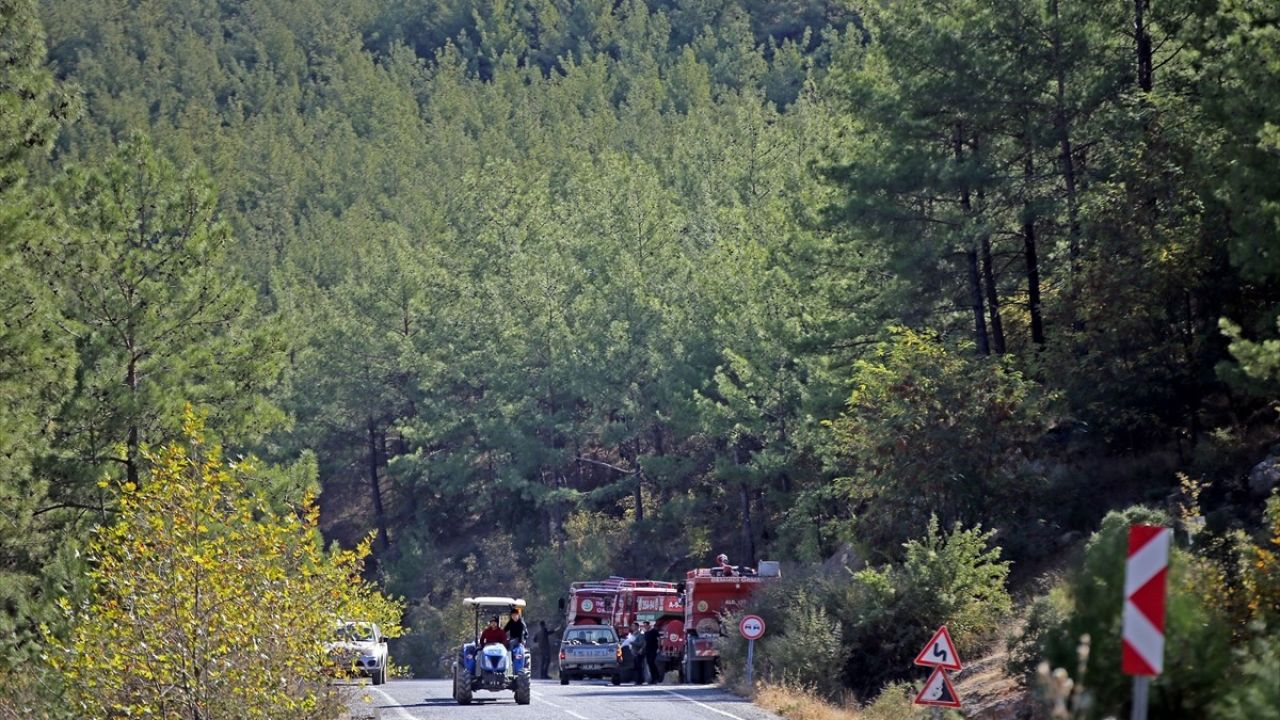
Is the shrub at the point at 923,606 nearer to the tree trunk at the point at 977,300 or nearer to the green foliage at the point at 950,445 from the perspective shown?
the green foliage at the point at 950,445

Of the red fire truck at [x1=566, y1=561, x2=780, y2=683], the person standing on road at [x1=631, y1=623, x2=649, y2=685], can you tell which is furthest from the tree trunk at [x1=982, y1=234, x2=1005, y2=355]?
the person standing on road at [x1=631, y1=623, x2=649, y2=685]

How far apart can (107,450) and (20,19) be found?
10.4m

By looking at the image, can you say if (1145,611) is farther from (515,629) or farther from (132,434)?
(132,434)

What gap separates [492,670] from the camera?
29.2m

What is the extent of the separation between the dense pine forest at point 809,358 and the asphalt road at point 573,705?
2.53 meters

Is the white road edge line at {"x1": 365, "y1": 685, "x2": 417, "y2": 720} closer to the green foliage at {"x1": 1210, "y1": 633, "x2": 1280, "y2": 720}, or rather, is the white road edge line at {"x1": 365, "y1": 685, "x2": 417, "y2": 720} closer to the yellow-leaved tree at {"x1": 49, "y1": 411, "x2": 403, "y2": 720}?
the yellow-leaved tree at {"x1": 49, "y1": 411, "x2": 403, "y2": 720}

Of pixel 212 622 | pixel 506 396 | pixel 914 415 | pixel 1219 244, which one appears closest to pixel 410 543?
pixel 506 396

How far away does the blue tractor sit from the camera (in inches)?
1145

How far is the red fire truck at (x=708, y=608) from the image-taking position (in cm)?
3881

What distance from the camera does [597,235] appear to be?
236 ft

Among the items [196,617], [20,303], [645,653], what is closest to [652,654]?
[645,653]

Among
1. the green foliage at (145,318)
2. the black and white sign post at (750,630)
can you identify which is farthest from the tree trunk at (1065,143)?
the green foliage at (145,318)

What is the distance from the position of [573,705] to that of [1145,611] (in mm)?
20289

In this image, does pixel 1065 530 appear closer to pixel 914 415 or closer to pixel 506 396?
pixel 914 415
